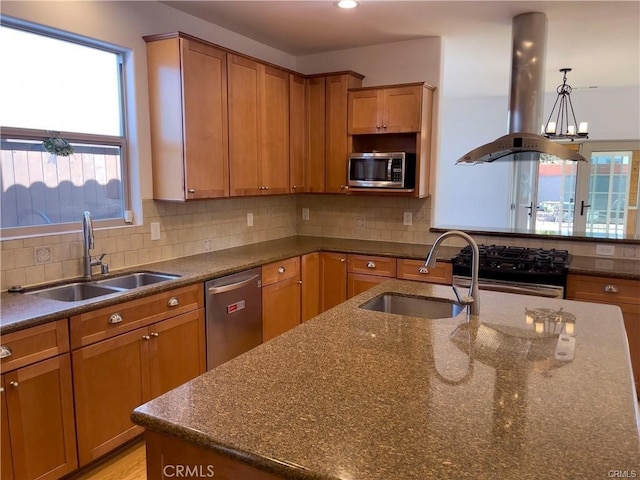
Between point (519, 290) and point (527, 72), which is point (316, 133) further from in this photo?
point (519, 290)

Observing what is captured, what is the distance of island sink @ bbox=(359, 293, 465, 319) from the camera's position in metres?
2.20

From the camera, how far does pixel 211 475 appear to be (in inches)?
45.0

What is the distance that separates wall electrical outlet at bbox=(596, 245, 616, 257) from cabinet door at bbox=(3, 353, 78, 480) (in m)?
3.72

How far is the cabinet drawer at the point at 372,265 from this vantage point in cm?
381

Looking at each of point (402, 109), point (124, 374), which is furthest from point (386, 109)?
point (124, 374)

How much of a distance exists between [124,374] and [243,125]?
199 cm

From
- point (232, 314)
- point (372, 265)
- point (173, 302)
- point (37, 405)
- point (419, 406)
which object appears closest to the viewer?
point (419, 406)

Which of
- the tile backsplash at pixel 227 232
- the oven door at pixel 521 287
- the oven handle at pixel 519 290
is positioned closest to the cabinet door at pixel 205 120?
the tile backsplash at pixel 227 232

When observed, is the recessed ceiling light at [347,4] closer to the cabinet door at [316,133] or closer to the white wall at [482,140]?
the cabinet door at [316,133]

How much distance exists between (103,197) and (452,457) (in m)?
2.74

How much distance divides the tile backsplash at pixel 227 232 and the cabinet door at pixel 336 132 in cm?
38

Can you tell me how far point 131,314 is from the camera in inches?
96.1

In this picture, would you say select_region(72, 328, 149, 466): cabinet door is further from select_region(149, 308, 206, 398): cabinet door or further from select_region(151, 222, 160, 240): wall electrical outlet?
select_region(151, 222, 160, 240): wall electrical outlet

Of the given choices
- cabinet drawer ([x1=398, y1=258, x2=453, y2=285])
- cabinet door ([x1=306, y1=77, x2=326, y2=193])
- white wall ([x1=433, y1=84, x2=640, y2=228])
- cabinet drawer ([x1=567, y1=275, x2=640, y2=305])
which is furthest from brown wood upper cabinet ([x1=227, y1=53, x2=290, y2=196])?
white wall ([x1=433, y1=84, x2=640, y2=228])
